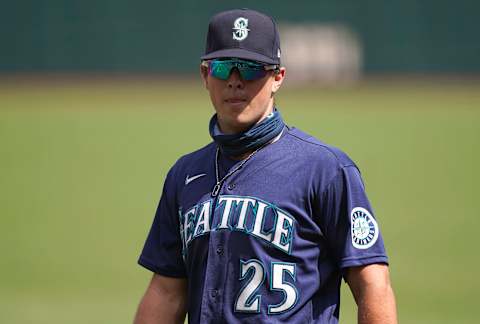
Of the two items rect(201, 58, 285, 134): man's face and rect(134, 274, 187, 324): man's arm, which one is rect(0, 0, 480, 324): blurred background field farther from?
rect(201, 58, 285, 134): man's face

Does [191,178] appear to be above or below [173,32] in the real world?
above

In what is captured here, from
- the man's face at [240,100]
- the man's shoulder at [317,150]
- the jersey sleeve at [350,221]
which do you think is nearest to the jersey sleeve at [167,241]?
the man's face at [240,100]

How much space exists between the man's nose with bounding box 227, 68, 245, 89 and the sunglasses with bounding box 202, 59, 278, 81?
0.01m

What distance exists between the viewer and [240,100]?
364 cm

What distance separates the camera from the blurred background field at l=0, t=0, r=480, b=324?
10570mm

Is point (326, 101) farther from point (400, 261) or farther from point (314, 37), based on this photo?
point (400, 261)

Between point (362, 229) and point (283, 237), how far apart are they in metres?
0.27

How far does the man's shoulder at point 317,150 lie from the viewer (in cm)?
356

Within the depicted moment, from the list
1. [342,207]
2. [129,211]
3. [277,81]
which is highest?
[277,81]

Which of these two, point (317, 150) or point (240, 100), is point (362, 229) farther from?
point (240, 100)

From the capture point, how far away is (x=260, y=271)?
3525mm

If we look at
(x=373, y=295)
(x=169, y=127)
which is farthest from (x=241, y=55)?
(x=169, y=127)

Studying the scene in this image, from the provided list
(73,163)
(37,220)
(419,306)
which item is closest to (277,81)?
(419,306)

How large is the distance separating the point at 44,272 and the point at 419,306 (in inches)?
158
